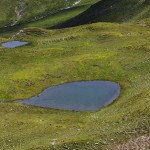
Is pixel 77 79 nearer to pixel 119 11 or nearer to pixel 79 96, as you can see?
pixel 79 96

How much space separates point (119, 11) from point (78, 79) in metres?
95.0

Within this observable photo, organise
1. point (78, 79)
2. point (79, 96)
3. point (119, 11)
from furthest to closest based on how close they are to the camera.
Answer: point (119, 11) < point (78, 79) < point (79, 96)

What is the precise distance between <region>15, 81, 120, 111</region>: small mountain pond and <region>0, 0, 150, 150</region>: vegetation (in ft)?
6.82

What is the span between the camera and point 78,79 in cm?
8525

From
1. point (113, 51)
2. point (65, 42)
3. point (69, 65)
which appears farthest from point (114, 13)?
point (69, 65)

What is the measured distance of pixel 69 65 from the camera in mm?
93750

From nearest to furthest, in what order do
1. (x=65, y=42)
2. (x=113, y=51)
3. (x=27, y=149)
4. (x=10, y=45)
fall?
(x=27, y=149) → (x=113, y=51) → (x=65, y=42) → (x=10, y=45)

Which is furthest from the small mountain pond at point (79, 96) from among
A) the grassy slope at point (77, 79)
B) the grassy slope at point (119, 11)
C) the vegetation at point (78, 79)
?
the grassy slope at point (119, 11)

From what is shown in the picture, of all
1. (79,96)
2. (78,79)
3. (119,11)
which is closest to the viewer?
(79,96)

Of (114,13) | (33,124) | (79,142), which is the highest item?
(79,142)

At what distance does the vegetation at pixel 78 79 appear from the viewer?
4462cm

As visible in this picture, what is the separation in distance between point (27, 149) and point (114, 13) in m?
140

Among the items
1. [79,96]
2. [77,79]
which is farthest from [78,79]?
[79,96]

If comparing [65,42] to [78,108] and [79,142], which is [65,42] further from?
[79,142]
